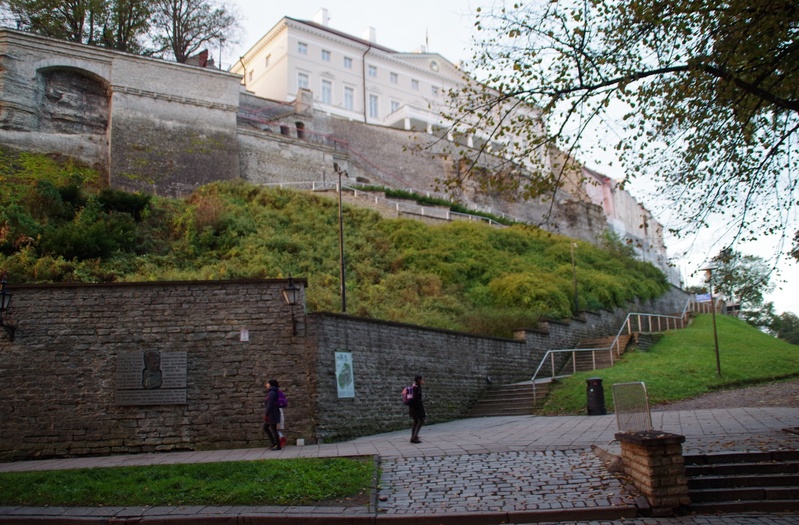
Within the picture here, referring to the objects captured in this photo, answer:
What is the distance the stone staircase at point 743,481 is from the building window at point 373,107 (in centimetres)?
4785

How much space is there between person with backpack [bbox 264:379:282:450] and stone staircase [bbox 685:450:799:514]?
22.0ft

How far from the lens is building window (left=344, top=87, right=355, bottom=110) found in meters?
52.5

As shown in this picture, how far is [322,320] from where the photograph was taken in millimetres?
13398

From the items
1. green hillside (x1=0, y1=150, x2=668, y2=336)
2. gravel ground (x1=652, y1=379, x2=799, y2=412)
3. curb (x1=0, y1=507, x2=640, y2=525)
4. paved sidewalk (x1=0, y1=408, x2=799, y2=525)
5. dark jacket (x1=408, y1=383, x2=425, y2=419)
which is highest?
green hillside (x1=0, y1=150, x2=668, y2=336)

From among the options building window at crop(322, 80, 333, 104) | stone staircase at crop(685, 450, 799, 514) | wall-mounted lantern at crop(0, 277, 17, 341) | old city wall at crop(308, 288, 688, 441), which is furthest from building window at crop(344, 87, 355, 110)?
stone staircase at crop(685, 450, 799, 514)

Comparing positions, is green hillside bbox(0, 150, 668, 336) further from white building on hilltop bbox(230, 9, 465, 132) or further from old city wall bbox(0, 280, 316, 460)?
white building on hilltop bbox(230, 9, 465, 132)

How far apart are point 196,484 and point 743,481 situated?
22.1ft

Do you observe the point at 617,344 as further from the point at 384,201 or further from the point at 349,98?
the point at 349,98

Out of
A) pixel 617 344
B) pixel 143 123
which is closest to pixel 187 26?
pixel 143 123

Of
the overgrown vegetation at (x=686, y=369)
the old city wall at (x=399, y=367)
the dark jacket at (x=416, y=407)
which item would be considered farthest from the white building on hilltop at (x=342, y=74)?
the dark jacket at (x=416, y=407)

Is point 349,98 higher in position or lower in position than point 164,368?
higher

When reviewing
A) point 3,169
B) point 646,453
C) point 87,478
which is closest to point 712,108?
point 646,453

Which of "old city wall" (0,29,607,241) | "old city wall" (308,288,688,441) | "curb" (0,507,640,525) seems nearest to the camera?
"curb" (0,507,640,525)

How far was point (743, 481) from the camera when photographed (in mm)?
7848
